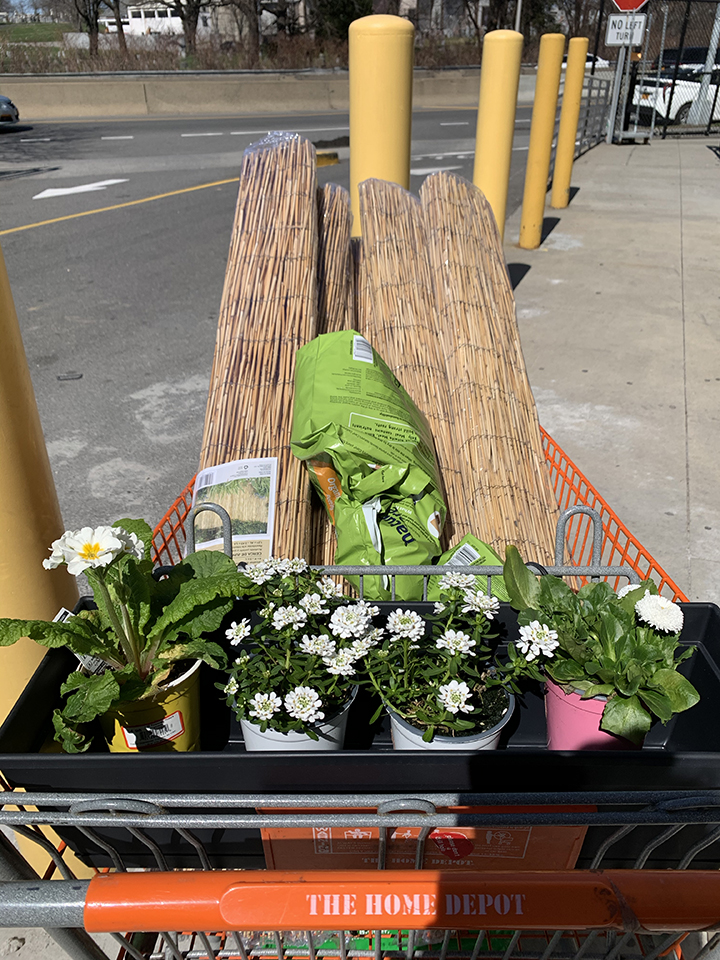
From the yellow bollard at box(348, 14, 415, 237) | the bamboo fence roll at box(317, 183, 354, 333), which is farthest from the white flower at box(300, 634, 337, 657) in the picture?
the yellow bollard at box(348, 14, 415, 237)

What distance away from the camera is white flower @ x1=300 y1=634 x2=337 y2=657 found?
1.33m

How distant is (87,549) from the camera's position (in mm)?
1125

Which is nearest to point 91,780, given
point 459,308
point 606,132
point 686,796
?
point 686,796

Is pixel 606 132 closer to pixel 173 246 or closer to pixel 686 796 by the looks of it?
pixel 173 246

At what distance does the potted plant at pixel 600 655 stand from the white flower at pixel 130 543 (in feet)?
2.37

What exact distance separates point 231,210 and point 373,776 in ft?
31.2

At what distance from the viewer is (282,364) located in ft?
8.27

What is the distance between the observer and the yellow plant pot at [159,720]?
132cm

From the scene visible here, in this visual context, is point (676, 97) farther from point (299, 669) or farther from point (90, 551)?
point (90, 551)

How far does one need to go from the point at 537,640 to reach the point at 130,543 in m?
0.79

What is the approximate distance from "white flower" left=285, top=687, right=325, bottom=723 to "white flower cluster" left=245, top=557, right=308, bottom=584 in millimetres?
308

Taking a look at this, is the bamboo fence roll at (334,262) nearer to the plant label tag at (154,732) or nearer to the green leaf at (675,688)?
the plant label tag at (154,732)

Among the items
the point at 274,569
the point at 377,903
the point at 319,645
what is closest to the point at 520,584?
the point at 319,645

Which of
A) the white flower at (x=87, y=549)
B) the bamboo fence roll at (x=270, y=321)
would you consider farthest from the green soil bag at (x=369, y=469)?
the white flower at (x=87, y=549)
